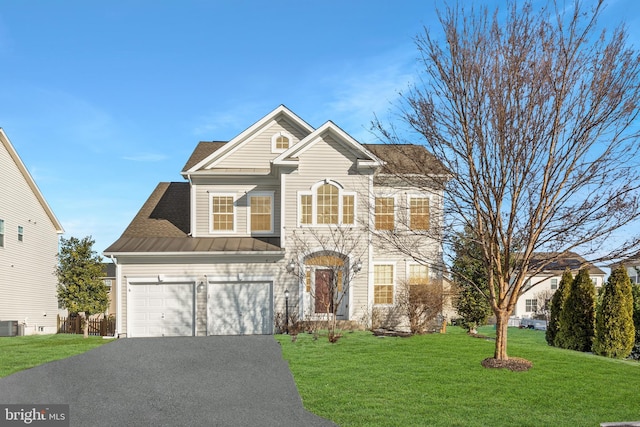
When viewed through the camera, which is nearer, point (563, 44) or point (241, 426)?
point (241, 426)

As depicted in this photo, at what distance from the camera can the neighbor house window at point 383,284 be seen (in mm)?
20984

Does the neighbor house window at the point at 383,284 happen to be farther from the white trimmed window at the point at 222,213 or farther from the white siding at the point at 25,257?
the white siding at the point at 25,257

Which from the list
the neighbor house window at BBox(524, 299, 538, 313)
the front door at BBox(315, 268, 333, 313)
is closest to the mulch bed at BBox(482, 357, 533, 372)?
the front door at BBox(315, 268, 333, 313)

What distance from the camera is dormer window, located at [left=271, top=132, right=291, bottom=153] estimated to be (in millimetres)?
22016

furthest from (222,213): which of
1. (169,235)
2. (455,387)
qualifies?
(455,387)

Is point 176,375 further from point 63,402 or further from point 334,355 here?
point 334,355

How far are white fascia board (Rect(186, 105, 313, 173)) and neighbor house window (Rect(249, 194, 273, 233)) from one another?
80.8 inches

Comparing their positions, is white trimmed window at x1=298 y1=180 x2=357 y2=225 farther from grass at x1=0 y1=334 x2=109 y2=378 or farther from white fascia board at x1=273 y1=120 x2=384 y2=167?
grass at x1=0 y1=334 x2=109 y2=378

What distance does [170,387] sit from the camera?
1106cm

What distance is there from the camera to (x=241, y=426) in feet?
Answer: 27.7

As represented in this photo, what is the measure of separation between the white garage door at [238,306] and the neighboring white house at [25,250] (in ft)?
38.2

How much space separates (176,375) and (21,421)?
354cm

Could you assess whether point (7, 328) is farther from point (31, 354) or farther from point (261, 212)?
point (261, 212)

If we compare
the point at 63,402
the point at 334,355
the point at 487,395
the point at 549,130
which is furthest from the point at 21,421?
the point at 549,130
